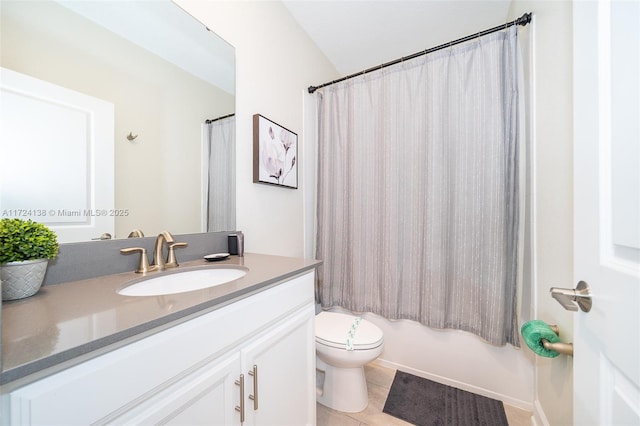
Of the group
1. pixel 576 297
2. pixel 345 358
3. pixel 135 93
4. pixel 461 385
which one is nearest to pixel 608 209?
pixel 576 297

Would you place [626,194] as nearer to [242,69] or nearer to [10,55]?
[10,55]

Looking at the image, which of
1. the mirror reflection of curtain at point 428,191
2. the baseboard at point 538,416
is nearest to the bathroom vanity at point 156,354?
the mirror reflection of curtain at point 428,191

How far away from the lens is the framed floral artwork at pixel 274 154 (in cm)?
140

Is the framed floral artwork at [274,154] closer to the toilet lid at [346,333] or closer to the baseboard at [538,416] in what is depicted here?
the toilet lid at [346,333]

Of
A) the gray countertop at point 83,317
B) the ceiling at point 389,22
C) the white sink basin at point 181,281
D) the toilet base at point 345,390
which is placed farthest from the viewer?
the ceiling at point 389,22

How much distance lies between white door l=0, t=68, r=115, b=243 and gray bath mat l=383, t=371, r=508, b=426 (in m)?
1.71

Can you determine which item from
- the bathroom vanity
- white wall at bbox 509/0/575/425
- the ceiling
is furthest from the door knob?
the ceiling

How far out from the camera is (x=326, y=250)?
1854 millimetres

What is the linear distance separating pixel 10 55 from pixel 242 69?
35.1 inches

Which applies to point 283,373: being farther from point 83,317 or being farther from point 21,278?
point 21,278

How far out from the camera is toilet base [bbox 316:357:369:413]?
134 cm

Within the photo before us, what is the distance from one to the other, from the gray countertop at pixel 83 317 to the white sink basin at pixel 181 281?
45mm

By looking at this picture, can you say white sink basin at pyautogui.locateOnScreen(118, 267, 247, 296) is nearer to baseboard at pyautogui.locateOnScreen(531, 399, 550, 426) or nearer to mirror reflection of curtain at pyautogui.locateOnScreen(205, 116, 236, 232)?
mirror reflection of curtain at pyautogui.locateOnScreen(205, 116, 236, 232)

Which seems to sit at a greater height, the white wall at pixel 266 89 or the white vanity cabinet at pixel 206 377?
the white wall at pixel 266 89
